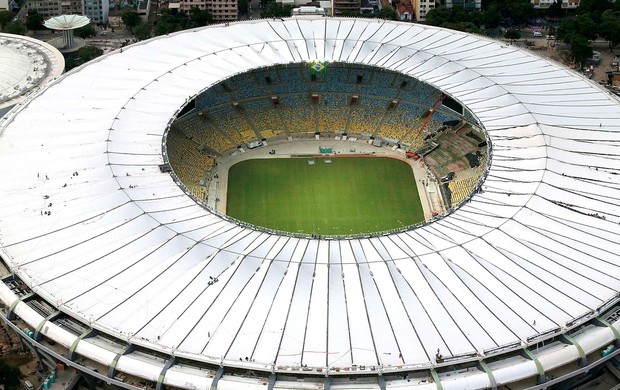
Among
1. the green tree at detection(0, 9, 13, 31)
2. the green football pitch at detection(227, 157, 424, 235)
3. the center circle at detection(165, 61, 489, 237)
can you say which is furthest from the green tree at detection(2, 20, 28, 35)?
the green football pitch at detection(227, 157, 424, 235)

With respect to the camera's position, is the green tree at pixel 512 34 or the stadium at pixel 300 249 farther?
the green tree at pixel 512 34

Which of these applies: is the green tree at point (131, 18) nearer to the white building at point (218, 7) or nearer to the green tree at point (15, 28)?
the white building at point (218, 7)

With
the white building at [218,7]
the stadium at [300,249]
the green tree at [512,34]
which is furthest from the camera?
the white building at [218,7]

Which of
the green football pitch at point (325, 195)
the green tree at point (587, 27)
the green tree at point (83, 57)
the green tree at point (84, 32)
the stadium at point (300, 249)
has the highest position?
the green tree at point (587, 27)

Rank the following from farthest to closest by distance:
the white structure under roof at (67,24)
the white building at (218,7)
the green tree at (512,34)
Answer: the white building at (218,7), the green tree at (512,34), the white structure under roof at (67,24)

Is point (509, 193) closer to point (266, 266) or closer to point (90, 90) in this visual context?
point (266, 266)

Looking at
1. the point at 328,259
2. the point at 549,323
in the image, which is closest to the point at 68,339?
the point at 328,259

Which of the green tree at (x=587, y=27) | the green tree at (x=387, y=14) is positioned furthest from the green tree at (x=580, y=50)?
the green tree at (x=387, y=14)

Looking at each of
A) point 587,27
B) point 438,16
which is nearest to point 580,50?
point 587,27

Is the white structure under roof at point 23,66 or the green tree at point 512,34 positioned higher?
the green tree at point 512,34
